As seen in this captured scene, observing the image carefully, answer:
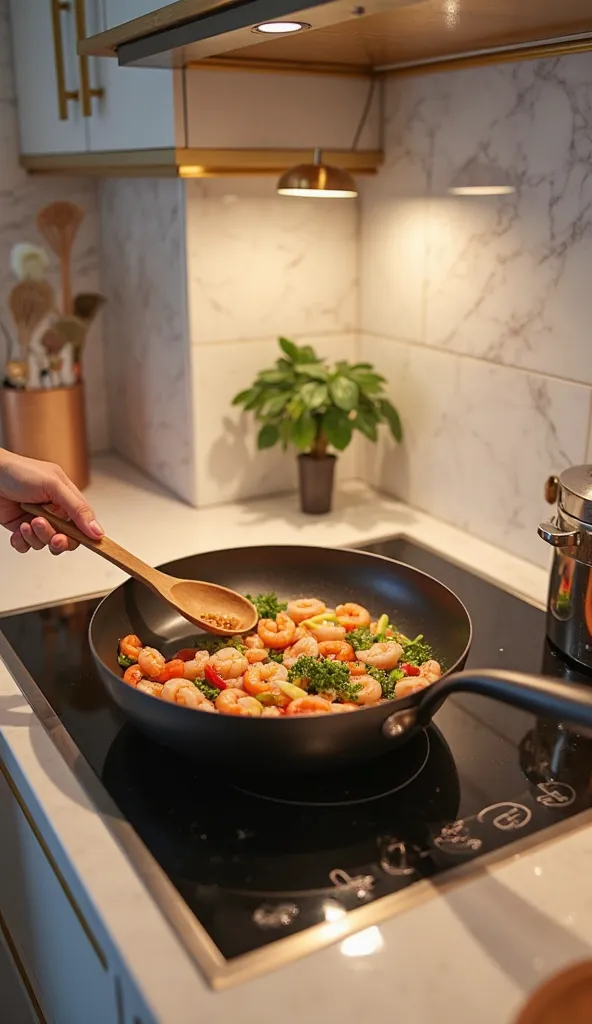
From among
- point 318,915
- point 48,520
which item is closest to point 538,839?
point 318,915

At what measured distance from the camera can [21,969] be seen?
1109mm

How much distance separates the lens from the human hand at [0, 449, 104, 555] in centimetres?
105

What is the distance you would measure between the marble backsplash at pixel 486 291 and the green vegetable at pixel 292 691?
0.56 meters

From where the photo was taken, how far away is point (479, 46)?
4.11ft

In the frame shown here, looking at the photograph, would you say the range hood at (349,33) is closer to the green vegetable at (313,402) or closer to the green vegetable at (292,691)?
the green vegetable at (313,402)

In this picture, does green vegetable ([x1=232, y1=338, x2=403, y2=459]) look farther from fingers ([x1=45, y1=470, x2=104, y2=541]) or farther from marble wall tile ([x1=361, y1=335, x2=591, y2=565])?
fingers ([x1=45, y1=470, x2=104, y2=541])

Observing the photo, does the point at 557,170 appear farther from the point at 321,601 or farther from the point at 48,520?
the point at 48,520

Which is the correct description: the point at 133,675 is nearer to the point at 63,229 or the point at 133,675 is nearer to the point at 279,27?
the point at 279,27

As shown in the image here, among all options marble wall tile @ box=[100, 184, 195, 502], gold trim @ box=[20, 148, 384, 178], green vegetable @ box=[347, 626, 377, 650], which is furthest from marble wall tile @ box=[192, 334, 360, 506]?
green vegetable @ box=[347, 626, 377, 650]

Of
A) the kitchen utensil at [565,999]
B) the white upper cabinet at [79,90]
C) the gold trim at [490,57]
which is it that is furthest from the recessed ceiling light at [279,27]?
the kitchen utensil at [565,999]

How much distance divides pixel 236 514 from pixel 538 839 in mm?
906

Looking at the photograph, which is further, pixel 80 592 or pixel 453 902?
pixel 80 592

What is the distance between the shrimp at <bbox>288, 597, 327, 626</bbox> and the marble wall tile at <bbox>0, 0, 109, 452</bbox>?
1005 millimetres

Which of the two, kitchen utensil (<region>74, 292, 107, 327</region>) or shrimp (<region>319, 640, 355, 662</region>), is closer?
shrimp (<region>319, 640, 355, 662</region>)
